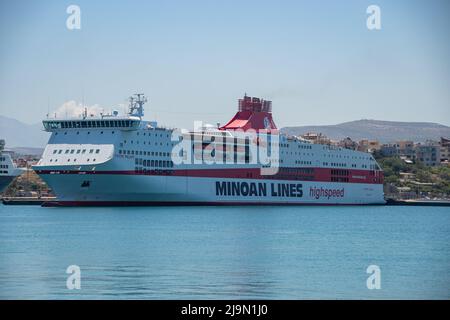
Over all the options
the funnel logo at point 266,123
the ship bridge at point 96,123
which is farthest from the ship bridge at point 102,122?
the funnel logo at point 266,123

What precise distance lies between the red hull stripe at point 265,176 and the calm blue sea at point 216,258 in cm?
608

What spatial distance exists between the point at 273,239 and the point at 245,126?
30389mm

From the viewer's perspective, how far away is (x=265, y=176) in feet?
190

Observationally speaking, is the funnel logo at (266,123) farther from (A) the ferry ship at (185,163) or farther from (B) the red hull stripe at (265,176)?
(B) the red hull stripe at (265,176)

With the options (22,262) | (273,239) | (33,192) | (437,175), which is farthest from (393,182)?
(22,262)

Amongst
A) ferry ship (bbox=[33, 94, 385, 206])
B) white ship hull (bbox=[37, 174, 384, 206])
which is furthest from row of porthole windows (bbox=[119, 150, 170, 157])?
white ship hull (bbox=[37, 174, 384, 206])

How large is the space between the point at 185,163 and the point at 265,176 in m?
8.14

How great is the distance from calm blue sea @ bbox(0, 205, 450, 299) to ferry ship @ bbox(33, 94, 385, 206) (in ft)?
16.6

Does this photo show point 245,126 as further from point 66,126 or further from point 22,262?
point 22,262

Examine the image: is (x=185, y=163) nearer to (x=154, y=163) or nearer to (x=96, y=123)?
(x=154, y=163)

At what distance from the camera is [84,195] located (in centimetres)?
4731

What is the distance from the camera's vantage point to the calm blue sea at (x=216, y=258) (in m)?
19.4

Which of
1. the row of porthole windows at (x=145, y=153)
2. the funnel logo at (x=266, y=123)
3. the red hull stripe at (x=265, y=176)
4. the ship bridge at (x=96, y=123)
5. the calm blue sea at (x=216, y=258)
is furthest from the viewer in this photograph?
the funnel logo at (x=266, y=123)

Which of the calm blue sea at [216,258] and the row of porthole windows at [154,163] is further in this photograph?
the row of porthole windows at [154,163]
